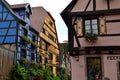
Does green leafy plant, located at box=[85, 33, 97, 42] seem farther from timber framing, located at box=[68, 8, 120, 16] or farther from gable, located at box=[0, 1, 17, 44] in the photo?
gable, located at box=[0, 1, 17, 44]

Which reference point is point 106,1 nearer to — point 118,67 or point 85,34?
point 85,34

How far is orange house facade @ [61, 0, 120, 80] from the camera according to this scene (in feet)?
56.1

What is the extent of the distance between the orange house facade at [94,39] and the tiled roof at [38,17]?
598 inches

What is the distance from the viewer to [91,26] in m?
17.8

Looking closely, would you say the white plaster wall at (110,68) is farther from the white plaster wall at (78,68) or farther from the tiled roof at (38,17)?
the tiled roof at (38,17)

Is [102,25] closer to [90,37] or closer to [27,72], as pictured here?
[90,37]

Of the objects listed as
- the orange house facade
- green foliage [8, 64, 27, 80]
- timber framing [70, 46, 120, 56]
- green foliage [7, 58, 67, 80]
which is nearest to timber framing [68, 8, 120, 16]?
the orange house facade

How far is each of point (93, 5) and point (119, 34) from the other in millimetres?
2530

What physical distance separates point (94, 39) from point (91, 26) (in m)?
0.95

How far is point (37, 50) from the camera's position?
31469 millimetres

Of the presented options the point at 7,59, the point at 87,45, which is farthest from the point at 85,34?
the point at 7,59

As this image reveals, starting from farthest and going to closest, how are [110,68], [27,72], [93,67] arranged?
[27,72] < [93,67] < [110,68]

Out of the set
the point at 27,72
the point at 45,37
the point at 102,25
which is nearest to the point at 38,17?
the point at 45,37

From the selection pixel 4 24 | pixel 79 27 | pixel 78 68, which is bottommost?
pixel 78 68
